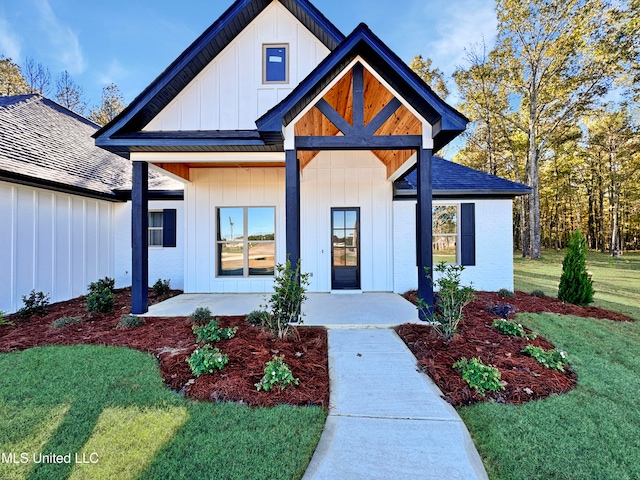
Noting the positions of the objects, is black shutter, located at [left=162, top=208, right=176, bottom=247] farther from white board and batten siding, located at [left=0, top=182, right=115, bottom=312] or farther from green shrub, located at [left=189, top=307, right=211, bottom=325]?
green shrub, located at [left=189, top=307, right=211, bottom=325]

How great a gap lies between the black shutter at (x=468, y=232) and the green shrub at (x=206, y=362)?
6.67 meters

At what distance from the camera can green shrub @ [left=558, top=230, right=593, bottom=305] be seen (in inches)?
254

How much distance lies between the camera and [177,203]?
8359mm

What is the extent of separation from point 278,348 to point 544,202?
112 feet

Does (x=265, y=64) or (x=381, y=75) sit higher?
(x=265, y=64)

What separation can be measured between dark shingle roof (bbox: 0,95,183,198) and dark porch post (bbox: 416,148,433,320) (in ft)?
23.2

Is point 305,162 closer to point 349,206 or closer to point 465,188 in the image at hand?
point 349,206

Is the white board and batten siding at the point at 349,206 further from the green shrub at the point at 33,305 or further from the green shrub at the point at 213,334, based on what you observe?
the green shrub at the point at 33,305

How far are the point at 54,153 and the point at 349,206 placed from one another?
315 inches

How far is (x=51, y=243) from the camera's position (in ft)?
21.6

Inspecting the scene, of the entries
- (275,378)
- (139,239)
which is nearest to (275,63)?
(139,239)

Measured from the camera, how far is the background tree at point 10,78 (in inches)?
669

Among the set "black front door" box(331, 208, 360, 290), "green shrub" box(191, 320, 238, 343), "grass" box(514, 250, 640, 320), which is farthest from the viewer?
"black front door" box(331, 208, 360, 290)

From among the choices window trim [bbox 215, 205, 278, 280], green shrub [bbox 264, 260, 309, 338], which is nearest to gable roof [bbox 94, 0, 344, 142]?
window trim [bbox 215, 205, 278, 280]
